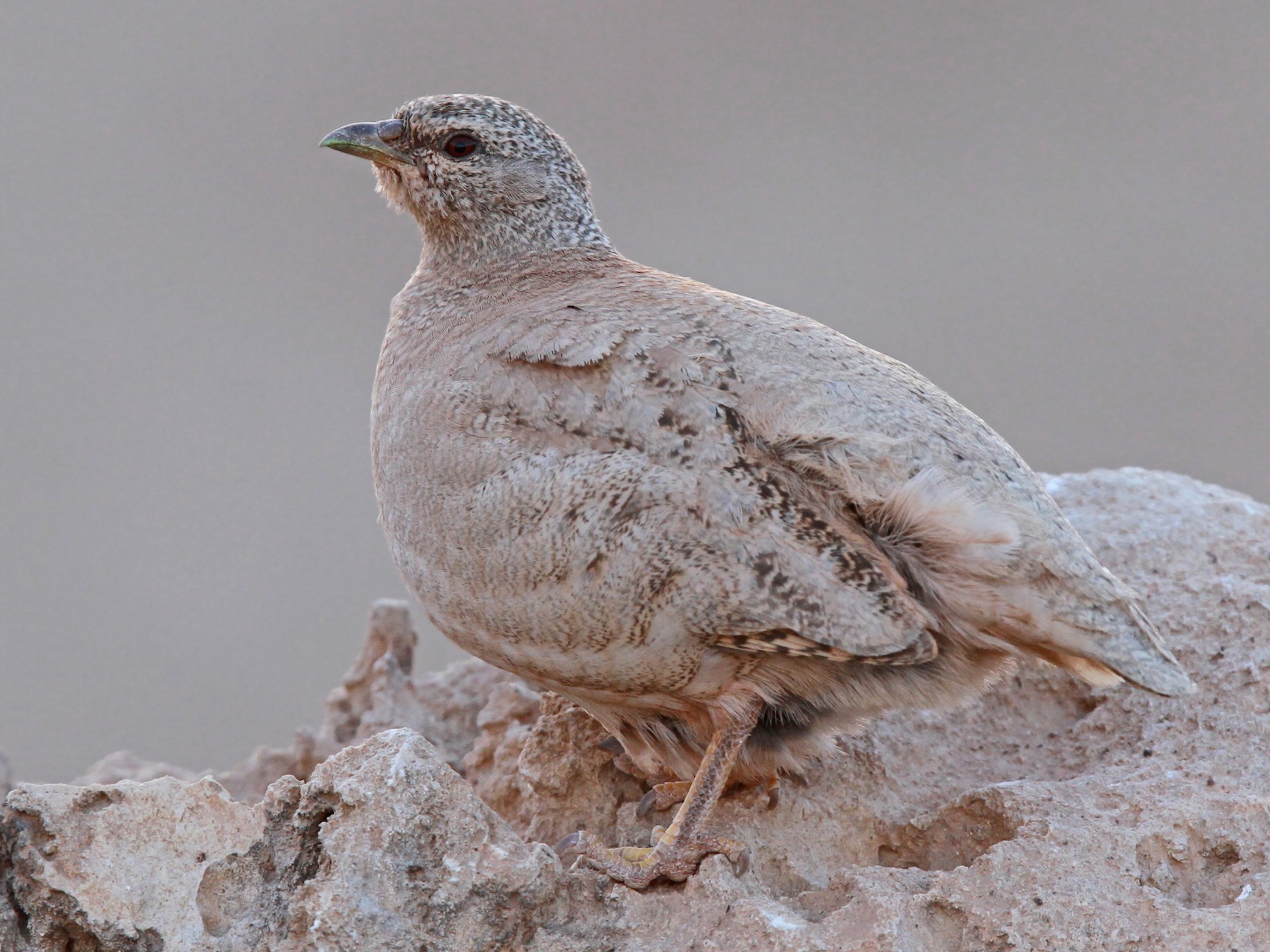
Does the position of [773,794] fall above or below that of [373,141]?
below

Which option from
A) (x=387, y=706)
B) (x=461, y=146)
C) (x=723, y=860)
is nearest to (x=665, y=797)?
(x=723, y=860)

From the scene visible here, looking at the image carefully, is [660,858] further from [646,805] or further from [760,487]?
[760,487]

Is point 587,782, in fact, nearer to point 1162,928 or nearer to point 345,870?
point 345,870

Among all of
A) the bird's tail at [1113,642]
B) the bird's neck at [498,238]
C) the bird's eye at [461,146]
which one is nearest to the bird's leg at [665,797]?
the bird's tail at [1113,642]

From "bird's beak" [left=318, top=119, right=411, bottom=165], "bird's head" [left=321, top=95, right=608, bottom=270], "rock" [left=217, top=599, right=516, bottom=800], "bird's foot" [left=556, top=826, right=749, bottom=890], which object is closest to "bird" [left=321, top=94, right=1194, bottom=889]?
"bird's foot" [left=556, top=826, right=749, bottom=890]

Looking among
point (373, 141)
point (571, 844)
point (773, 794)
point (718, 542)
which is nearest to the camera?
point (718, 542)

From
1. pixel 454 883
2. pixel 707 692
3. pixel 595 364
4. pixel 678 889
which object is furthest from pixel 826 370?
pixel 454 883

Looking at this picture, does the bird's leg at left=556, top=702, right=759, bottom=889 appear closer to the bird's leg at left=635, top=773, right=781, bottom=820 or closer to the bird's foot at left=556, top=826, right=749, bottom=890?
the bird's foot at left=556, top=826, right=749, bottom=890

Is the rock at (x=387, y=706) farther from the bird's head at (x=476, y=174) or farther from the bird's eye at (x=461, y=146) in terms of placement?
the bird's eye at (x=461, y=146)
